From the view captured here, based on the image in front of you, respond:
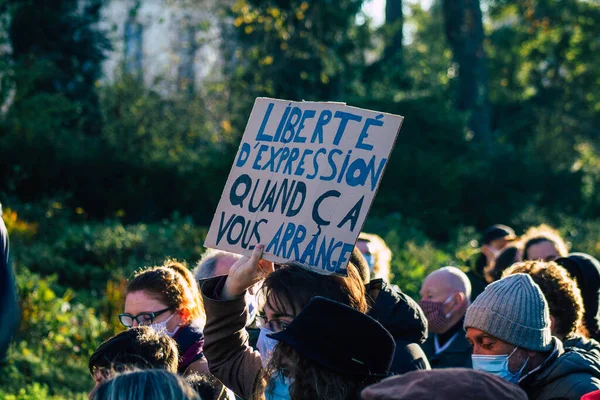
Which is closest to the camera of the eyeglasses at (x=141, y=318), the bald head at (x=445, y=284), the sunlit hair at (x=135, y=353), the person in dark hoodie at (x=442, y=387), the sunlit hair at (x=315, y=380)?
the person in dark hoodie at (x=442, y=387)

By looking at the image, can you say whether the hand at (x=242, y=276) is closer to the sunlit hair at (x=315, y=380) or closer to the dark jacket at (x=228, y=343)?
the dark jacket at (x=228, y=343)

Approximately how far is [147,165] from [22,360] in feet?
33.1

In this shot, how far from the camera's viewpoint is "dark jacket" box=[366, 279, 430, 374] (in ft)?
13.8

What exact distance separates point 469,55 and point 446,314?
63.4 feet

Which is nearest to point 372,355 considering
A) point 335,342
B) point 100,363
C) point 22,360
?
point 335,342

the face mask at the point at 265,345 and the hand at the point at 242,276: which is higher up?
the hand at the point at 242,276

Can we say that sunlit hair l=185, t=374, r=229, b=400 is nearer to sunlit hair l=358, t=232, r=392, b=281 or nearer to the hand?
the hand

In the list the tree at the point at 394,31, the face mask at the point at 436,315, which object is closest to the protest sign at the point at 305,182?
the face mask at the point at 436,315

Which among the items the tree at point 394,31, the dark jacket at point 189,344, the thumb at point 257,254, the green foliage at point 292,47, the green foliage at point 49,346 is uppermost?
the tree at point 394,31

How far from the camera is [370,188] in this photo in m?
3.72

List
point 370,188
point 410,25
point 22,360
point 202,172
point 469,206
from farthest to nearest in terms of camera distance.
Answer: point 410,25 < point 469,206 < point 202,172 < point 22,360 < point 370,188

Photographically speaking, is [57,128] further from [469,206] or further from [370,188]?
[370,188]

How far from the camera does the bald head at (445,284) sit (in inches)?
236

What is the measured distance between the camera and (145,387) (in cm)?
270
